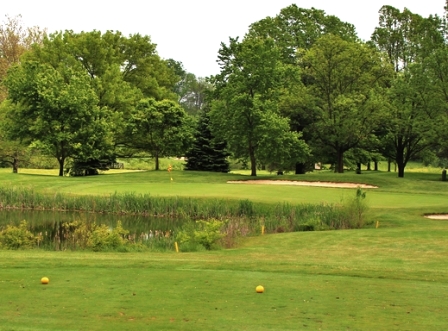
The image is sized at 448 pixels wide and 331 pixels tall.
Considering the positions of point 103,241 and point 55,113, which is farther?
point 55,113

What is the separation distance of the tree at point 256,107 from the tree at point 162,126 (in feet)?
10.6

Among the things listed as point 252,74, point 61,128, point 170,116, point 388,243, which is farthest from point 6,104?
point 388,243

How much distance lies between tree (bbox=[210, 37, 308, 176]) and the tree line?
0.09 metres

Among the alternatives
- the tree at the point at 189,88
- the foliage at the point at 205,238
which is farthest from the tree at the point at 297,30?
the tree at the point at 189,88

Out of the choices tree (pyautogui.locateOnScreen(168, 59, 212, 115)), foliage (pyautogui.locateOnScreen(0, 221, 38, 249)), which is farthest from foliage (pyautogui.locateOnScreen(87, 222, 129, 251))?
tree (pyautogui.locateOnScreen(168, 59, 212, 115))

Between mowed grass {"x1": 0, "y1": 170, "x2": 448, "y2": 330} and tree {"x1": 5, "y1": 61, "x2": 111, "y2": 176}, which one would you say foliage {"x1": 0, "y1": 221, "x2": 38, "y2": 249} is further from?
tree {"x1": 5, "y1": 61, "x2": 111, "y2": 176}

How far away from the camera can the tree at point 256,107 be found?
39812 millimetres

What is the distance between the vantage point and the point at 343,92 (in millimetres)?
42531

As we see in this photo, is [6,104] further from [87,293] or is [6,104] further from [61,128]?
[87,293]

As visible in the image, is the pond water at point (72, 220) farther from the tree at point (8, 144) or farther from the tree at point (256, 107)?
the tree at point (256, 107)

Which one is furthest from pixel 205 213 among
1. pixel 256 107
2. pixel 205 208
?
pixel 256 107

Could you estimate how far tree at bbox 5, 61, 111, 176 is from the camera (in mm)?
39594

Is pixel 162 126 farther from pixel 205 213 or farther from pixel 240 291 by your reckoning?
pixel 240 291

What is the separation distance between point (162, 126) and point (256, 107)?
369 inches
